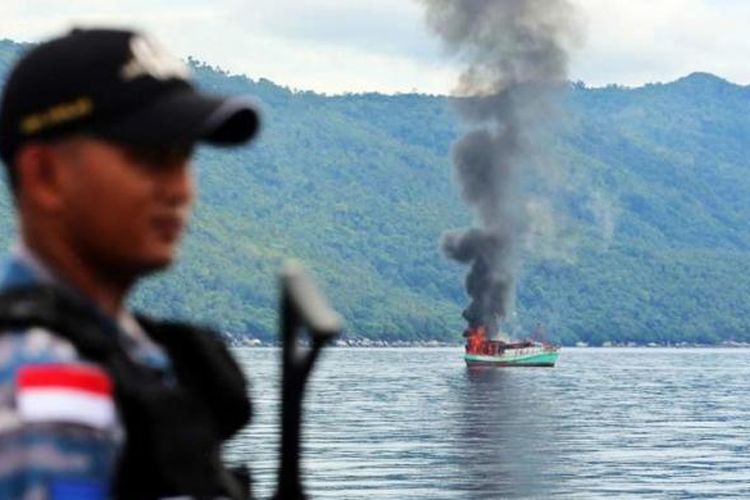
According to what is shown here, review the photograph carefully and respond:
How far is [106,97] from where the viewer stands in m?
2.43

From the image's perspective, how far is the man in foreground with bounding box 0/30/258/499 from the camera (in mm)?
2336

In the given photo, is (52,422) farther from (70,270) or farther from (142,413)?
(70,270)

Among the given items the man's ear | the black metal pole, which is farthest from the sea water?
the man's ear

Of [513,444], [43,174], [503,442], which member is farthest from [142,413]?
[503,442]

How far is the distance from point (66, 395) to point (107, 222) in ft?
0.91

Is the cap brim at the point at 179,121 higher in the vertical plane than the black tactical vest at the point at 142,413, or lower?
higher

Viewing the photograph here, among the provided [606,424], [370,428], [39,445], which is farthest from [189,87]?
[606,424]

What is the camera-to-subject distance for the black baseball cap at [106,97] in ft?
7.91

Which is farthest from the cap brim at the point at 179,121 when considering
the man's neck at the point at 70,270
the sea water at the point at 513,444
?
the sea water at the point at 513,444

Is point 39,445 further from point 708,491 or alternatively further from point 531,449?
point 531,449

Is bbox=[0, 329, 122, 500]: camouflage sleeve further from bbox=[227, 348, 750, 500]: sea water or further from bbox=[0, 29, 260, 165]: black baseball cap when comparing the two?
bbox=[227, 348, 750, 500]: sea water

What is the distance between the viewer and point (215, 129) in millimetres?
2547

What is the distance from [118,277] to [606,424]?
124 metres

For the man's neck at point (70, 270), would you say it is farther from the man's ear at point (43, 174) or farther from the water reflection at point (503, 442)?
the water reflection at point (503, 442)
